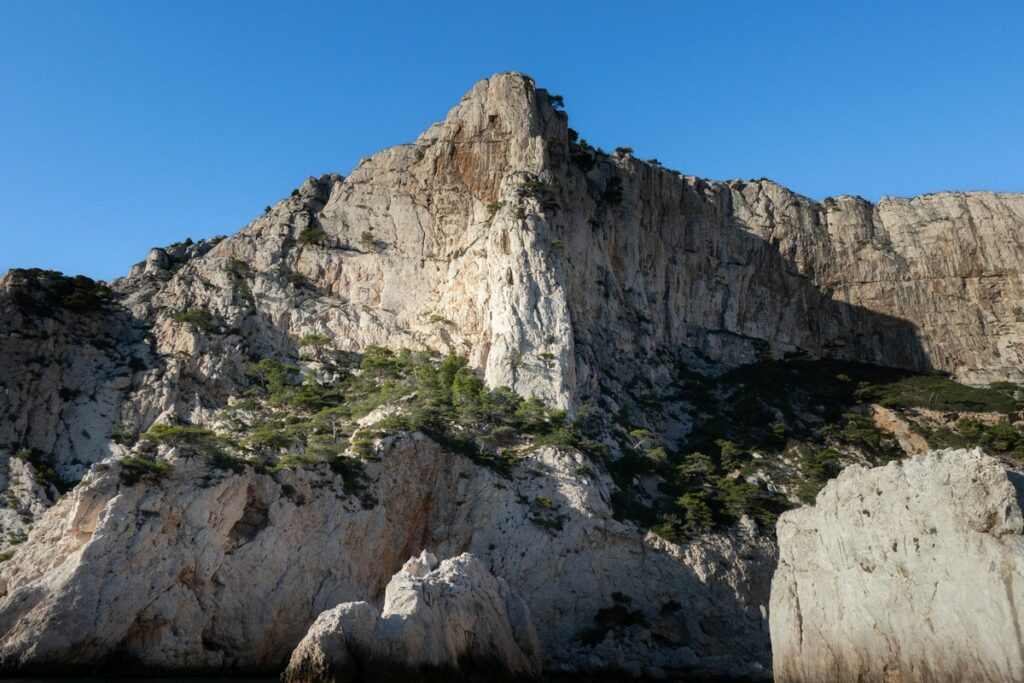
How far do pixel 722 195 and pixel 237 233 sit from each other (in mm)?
38637

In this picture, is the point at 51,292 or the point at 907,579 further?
the point at 51,292

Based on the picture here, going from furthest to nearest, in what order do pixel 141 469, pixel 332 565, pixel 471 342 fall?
1. pixel 471 342
2. pixel 332 565
3. pixel 141 469

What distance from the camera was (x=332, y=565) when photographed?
33688 millimetres

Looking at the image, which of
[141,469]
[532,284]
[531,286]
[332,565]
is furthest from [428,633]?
[532,284]

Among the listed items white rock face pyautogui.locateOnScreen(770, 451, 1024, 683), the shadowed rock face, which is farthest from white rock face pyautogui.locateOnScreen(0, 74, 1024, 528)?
white rock face pyautogui.locateOnScreen(770, 451, 1024, 683)

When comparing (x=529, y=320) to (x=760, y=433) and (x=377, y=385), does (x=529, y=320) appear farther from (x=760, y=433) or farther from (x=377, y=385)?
(x=760, y=433)

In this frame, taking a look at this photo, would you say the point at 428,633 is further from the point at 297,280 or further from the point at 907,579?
the point at 297,280

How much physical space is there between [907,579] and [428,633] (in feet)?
44.5

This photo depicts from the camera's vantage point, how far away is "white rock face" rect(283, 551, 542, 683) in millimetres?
23828

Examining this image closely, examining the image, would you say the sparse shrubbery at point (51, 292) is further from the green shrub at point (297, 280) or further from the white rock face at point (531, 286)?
the green shrub at point (297, 280)

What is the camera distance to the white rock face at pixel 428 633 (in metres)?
23.8

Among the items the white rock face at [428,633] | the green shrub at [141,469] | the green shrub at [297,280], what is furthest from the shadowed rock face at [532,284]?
the white rock face at [428,633]

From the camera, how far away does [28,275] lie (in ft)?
163

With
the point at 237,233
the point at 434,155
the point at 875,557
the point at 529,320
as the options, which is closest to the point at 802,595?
the point at 875,557
